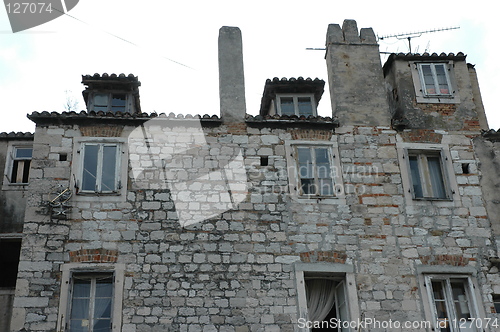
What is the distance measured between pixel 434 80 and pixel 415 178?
270 cm

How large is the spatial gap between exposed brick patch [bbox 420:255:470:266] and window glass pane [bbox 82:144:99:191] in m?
6.75

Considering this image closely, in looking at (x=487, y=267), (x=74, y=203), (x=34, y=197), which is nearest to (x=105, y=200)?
(x=74, y=203)

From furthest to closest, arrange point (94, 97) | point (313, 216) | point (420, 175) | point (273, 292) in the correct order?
1. point (94, 97)
2. point (420, 175)
3. point (313, 216)
4. point (273, 292)

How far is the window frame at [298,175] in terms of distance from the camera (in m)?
12.7

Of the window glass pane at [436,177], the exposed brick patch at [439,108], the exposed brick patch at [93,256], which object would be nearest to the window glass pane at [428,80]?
the exposed brick patch at [439,108]

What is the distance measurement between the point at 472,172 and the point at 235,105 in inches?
210

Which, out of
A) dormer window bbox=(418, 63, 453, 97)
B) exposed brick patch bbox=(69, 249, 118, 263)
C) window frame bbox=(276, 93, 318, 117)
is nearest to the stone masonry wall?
exposed brick patch bbox=(69, 249, 118, 263)

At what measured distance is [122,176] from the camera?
494 inches

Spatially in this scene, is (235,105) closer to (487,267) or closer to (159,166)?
(159,166)

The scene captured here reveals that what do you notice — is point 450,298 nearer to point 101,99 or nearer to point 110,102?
point 110,102

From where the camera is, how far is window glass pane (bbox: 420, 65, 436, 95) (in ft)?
47.2

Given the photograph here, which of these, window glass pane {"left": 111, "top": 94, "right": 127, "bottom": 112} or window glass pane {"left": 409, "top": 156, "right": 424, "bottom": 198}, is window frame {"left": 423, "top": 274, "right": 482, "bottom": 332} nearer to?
window glass pane {"left": 409, "top": 156, "right": 424, "bottom": 198}

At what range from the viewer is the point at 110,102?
47.3ft

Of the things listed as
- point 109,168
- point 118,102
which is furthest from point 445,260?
point 118,102
